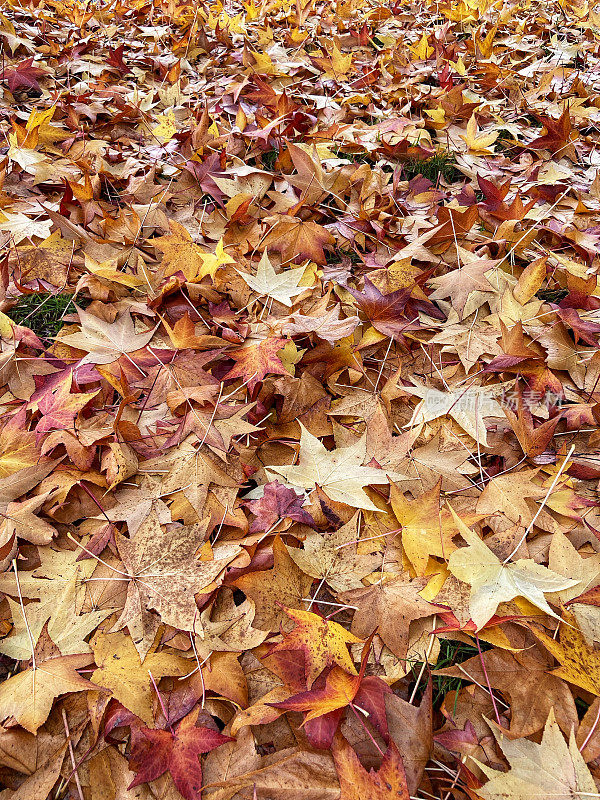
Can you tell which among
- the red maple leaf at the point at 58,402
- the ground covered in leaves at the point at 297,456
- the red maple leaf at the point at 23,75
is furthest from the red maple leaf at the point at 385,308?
the red maple leaf at the point at 23,75

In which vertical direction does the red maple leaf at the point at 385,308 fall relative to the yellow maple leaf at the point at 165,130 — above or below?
below

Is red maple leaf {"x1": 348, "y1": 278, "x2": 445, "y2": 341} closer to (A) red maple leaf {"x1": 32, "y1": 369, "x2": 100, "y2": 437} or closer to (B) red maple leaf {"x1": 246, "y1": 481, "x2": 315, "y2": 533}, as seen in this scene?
(B) red maple leaf {"x1": 246, "y1": 481, "x2": 315, "y2": 533}

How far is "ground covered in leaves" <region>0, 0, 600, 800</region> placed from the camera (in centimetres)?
80

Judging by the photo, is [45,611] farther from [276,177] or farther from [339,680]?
[276,177]

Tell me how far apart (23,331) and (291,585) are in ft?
3.14

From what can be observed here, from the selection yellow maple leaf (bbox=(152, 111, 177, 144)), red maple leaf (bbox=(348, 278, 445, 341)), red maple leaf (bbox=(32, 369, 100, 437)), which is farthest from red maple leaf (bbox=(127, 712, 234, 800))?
yellow maple leaf (bbox=(152, 111, 177, 144))

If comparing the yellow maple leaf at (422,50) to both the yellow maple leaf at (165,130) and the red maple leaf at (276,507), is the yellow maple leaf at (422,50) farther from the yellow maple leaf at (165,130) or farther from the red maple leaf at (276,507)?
the red maple leaf at (276,507)

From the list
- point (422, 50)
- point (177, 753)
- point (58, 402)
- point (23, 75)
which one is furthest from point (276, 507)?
point (422, 50)

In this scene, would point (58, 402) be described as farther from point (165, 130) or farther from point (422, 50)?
point (422, 50)

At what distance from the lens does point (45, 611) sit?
36.1 inches

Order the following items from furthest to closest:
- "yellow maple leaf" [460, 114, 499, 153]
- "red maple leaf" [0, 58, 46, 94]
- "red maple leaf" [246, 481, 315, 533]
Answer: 1. "red maple leaf" [0, 58, 46, 94]
2. "yellow maple leaf" [460, 114, 499, 153]
3. "red maple leaf" [246, 481, 315, 533]

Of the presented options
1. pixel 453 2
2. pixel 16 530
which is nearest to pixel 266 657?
pixel 16 530

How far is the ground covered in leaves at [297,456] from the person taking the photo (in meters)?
0.80

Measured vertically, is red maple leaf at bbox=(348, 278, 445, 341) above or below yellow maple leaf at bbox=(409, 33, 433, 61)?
below
